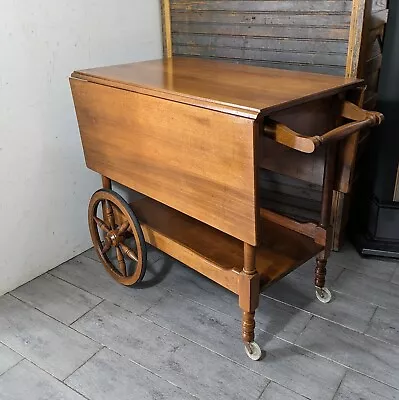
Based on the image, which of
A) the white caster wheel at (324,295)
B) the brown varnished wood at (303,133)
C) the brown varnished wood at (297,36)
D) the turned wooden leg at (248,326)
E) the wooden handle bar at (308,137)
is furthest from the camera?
the white caster wheel at (324,295)

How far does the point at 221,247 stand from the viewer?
162cm

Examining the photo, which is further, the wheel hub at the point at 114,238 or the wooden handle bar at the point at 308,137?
the wheel hub at the point at 114,238

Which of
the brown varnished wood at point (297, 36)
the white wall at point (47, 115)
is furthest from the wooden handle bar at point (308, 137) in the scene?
the white wall at point (47, 115)

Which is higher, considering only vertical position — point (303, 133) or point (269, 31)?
point (269, 31)

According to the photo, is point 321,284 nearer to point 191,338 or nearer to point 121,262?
point 191,338

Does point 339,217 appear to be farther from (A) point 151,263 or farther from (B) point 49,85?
(B) point 49,85

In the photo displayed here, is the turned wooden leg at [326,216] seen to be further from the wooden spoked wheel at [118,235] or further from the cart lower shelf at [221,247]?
the wooden spoked wheel at [118,235]

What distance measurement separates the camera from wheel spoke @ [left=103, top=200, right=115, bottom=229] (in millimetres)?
1791

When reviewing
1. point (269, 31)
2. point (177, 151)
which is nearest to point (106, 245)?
point (177, 151)

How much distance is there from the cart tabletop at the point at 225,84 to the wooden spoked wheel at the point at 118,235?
44 cm

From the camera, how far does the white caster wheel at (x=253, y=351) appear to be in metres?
1.46

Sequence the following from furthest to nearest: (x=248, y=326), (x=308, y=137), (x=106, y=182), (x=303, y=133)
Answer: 1. (x=106, y=182)
2. (x=248, y=326)
3. (x=303, y=133)
4. (x=308, y=137)

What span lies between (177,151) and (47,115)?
2.28 ft

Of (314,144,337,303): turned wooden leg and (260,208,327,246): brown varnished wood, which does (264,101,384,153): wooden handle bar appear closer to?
(314,144,337,303): turned wooden leg
